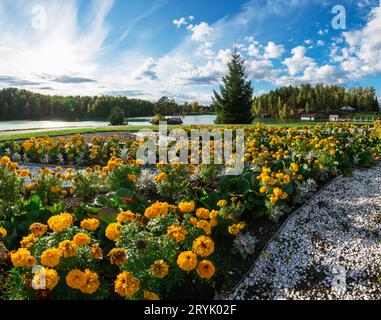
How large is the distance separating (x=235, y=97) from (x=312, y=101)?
3628 cm

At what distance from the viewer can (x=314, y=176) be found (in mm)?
5418

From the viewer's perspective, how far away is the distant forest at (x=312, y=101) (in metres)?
55.6

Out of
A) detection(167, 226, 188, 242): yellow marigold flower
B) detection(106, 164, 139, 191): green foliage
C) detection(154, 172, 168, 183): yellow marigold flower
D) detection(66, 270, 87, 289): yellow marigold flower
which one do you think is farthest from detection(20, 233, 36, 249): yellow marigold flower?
detection(106, 164, 139, 191): green foliage

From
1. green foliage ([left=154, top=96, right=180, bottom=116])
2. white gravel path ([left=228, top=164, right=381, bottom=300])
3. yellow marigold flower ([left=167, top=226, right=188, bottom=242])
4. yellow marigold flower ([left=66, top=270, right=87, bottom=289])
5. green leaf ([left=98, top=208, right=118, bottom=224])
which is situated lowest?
white gravel path ([left=228, top=164, right=381, bottom=300])

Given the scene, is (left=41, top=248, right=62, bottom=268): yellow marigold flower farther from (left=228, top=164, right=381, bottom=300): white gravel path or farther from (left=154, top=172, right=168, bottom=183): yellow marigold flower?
(left=154, top=172, right=168, bottom=183): yellow marigold flower

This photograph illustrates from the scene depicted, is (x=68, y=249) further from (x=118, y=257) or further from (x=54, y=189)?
(x=54, y=189)

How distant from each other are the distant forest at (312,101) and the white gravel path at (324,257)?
51.1 m

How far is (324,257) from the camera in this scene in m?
3.20

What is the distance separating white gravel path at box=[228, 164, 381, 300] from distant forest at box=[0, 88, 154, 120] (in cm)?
5304

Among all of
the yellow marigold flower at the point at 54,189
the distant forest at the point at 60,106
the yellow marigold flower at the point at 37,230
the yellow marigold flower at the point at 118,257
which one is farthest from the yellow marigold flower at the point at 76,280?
the distant forest at the point at 60,106

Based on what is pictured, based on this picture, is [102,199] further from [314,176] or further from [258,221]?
[314,176]

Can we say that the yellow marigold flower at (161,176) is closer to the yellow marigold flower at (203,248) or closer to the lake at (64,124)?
the yellow marigold flower at (203,248)

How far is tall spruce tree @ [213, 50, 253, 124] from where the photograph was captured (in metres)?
25.6

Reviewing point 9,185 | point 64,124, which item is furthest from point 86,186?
point 64,124
